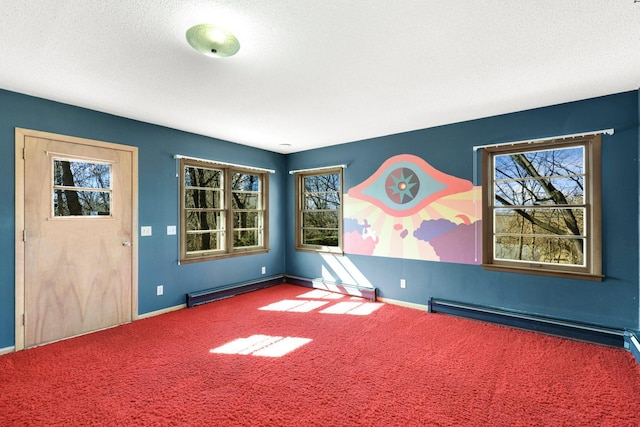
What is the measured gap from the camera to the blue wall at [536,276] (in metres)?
2.97

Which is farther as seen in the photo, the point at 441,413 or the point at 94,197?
the point at 94,197

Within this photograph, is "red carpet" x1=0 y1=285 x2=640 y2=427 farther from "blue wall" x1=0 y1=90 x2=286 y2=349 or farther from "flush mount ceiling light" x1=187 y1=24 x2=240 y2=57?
"flush mount ceiling light" x1=187 y1=24 x2=240 y2=57

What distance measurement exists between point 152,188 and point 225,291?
1811mm

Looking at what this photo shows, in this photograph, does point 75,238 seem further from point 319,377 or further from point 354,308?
point 354,308

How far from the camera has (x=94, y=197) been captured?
345 cm

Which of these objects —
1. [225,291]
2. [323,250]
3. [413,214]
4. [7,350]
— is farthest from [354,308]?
[7,350]

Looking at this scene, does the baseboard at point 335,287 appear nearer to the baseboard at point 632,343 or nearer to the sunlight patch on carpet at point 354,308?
the sunlight patch on carpet at point 354,308

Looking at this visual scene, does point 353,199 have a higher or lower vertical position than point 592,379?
higher

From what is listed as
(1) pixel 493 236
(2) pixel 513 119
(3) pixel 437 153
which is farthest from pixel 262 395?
(2) pixel 513 119

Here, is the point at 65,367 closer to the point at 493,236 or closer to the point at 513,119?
the point at 493,236

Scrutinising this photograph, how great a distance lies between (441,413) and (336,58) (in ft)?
8.41

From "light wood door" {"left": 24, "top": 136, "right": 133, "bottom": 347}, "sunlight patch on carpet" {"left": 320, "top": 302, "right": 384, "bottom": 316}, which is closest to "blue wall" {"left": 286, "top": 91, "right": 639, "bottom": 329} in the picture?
"sunlight patch on carpet" {"left": 320, "top": 302, "right": 384, "bottom": 316}

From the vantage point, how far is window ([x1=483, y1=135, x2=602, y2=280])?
3174mm

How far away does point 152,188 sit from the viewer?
155 inches
